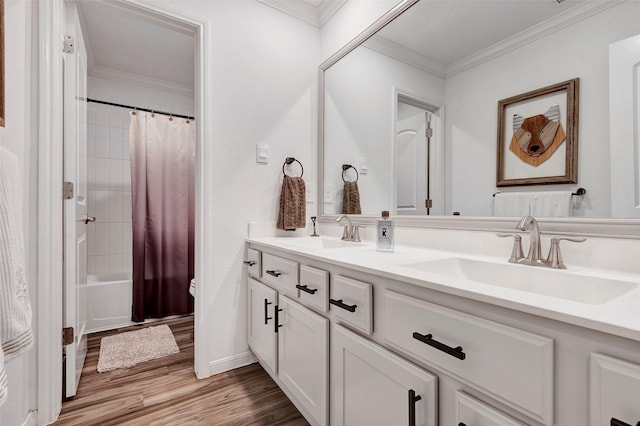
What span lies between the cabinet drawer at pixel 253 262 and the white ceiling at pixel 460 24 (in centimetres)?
135

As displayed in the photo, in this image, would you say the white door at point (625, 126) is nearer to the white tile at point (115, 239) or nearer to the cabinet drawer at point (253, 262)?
the cabinet drawer at point (253, 262)

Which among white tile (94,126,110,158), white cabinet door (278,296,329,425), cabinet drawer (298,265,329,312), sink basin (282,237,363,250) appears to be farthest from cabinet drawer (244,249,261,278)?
white tile (94,126,110,158)

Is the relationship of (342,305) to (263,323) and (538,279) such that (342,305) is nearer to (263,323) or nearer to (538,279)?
(538,279)

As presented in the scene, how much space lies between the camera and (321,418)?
1104 millimetres

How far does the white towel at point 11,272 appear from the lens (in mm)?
747

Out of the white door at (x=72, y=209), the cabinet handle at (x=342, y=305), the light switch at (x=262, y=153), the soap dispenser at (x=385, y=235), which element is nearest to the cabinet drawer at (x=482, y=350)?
the cabinet handle at (x=342, y=305)

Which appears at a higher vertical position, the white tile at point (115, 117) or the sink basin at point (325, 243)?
the white tile at point (115, 117)

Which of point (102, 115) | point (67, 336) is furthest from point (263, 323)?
point (102, 115)

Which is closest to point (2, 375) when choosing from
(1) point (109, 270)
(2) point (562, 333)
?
(2) point (562, 333)

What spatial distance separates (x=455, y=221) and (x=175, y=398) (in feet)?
5.36

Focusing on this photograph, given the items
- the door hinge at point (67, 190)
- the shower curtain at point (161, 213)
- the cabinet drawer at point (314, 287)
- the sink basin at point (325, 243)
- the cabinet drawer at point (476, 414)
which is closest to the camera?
the cabinet drawer at point (476, 414)

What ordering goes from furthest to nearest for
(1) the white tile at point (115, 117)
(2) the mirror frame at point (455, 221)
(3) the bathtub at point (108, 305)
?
(1) the white tile at point (115, 117)
(3) the bathtub at point (108, 305)
(2) the mirror frame at point (455, 221)

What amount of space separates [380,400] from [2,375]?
908 millimetres

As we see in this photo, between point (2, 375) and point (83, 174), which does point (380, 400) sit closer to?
point (2, 375)
